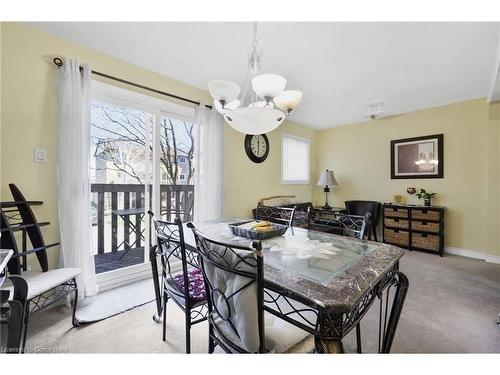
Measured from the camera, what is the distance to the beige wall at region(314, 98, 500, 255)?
3.22 metres

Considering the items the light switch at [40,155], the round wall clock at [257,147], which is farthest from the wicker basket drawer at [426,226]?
the light switch at [40,155]

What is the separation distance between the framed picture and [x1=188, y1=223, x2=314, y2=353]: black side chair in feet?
13.0

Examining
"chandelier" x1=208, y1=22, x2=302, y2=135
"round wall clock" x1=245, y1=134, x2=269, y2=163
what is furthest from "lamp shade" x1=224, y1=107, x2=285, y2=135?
"round wall clock" x1=245, y1=134, x2=269, y2=163

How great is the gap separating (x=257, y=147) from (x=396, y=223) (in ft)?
8.86

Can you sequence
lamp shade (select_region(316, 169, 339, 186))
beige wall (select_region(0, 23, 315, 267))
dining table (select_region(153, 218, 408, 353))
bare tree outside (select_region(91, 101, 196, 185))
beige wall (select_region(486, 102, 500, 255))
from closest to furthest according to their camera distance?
dining table (select_region(153, 218, 408, 353)) < beige wall (select_region(0, 23, 315, 267)) < bare tree outside (select_region(91, 101, 196, 185)) < beige wall (select_region(486, 102, 500, 255)) < lamp shade (select_region(316, 169, 339, 186))

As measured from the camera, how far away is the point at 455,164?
348 cm

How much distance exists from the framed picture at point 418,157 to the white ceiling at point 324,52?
84cm

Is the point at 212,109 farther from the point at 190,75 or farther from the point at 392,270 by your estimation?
the point at 392,270

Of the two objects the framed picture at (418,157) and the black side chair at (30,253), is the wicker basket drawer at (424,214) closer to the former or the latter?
the framed picture at (418,157)

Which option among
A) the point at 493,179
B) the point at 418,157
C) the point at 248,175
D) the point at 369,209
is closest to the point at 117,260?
the point at 248,175

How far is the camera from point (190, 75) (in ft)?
8.60

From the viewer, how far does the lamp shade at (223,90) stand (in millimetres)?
1479

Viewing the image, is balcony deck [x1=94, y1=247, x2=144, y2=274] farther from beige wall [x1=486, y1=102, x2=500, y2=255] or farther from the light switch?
beige wall [x1=486, y1=102, x2=500, y2=255]

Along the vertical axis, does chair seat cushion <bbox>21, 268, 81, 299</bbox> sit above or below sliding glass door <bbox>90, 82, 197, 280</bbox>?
below
